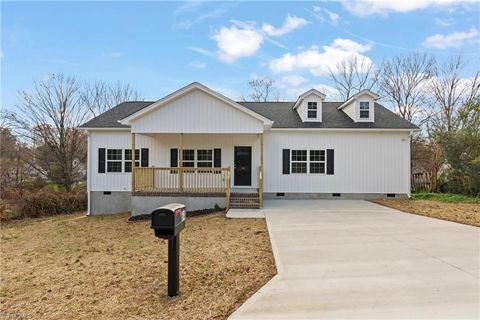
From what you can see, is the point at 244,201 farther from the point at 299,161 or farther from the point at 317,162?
the point at 317,162

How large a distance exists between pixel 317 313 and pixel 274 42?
1812cm

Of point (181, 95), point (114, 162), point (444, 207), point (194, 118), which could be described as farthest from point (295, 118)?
point (114, 162)

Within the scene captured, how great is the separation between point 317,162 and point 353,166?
167 cm

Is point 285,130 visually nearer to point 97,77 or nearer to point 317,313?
point 317,313

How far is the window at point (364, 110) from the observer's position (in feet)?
50.9

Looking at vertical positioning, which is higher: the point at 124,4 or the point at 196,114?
the point at 124,4

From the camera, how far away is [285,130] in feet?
49.3

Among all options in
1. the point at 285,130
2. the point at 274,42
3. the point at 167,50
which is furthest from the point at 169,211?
the point at 274,42

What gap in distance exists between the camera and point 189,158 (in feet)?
49.7

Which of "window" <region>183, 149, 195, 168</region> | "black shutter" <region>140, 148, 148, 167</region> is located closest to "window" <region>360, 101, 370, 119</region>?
"window" <region>183, 149, 195, 168</region>

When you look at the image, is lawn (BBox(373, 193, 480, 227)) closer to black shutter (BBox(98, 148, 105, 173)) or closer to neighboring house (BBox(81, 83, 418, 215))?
neighboring house (BBox(81, 83, 418, 215))

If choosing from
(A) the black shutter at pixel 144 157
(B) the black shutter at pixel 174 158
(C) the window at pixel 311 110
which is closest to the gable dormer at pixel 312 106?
(C) the window at pixel 311 110

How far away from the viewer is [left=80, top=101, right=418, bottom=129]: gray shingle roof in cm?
1510

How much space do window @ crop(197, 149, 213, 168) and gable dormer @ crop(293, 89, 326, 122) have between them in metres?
4.86
